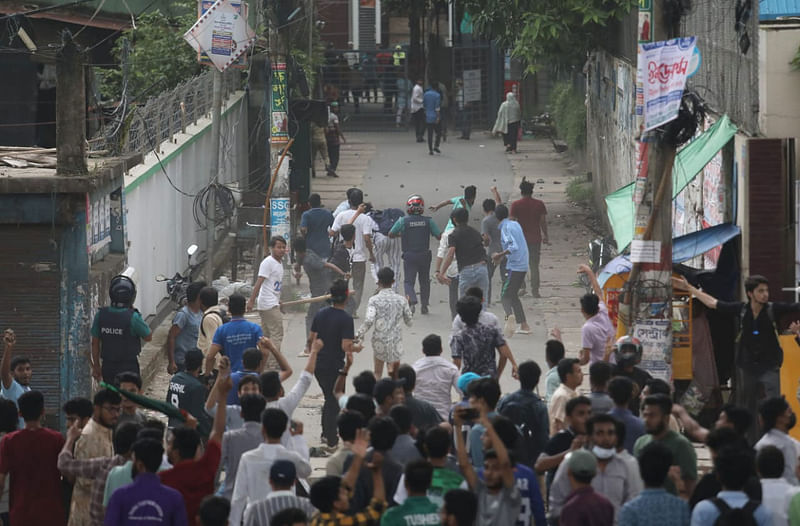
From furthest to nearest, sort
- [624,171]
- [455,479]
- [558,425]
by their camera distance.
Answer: [624,171]
[558,425]
[455,479]

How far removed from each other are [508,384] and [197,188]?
9.03 meters

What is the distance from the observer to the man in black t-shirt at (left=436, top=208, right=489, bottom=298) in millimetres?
15750

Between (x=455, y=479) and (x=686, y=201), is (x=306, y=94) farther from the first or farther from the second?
(x=455, y=479)

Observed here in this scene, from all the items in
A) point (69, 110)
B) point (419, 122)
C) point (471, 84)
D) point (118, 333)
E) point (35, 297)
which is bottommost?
point (118, 333)

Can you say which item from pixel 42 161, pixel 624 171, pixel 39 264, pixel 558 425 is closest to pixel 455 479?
pixel 558 425

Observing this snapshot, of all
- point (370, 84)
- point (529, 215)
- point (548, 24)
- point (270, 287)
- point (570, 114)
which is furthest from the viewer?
point (370, 84)

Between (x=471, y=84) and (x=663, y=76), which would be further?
(x=471, y=84)

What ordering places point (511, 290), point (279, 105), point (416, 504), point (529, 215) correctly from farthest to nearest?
point (279, 105), point (529, 215), point (511, 290), point (416, 504)

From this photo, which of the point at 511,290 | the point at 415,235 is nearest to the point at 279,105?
the point at 415,235

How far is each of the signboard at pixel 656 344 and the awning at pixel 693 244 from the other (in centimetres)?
131

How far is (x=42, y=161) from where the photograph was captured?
46.1 ft

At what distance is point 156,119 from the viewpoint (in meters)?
17.4

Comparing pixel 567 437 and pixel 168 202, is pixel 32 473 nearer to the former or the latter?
pixel 567 437

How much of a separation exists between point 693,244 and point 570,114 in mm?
17167
